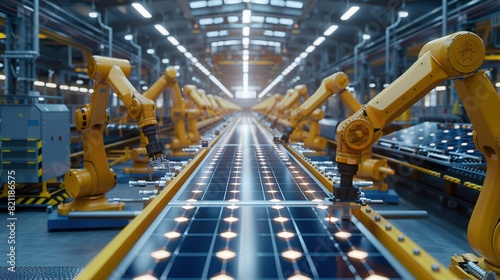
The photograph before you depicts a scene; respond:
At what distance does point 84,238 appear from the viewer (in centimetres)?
583

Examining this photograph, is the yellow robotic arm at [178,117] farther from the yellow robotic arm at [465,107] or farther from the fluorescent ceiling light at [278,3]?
the fluorescent ceiling light at [278,3]

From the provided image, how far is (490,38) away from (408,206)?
9.52 m

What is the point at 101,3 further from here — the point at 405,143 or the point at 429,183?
the point at 429,183

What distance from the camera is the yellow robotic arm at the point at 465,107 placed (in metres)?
2.88

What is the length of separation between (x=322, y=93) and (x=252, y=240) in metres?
6.41

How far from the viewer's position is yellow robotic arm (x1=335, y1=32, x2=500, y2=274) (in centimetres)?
288

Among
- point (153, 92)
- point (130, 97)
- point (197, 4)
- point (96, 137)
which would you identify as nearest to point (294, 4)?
A: point (197, 4)

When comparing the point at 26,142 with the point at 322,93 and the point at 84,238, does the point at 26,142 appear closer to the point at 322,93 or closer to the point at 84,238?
the point at 84,238

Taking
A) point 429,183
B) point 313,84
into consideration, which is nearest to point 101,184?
point 429,183

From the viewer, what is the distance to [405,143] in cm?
958

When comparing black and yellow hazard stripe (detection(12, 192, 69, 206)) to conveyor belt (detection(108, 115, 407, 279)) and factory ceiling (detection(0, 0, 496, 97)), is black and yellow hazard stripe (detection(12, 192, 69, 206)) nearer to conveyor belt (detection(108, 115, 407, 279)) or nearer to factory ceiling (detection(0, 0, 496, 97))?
conveyor belt (detection(108, 115, 407, 279))

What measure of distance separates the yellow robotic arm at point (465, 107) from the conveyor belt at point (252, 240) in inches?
17.5

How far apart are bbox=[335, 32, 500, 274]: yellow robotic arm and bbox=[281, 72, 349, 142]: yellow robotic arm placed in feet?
16.7

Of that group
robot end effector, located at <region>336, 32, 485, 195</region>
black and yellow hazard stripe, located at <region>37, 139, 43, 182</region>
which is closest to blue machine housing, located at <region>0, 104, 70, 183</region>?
A: black and yellow hazard stripe, located at <region>37, 139, 43, 182</region>
